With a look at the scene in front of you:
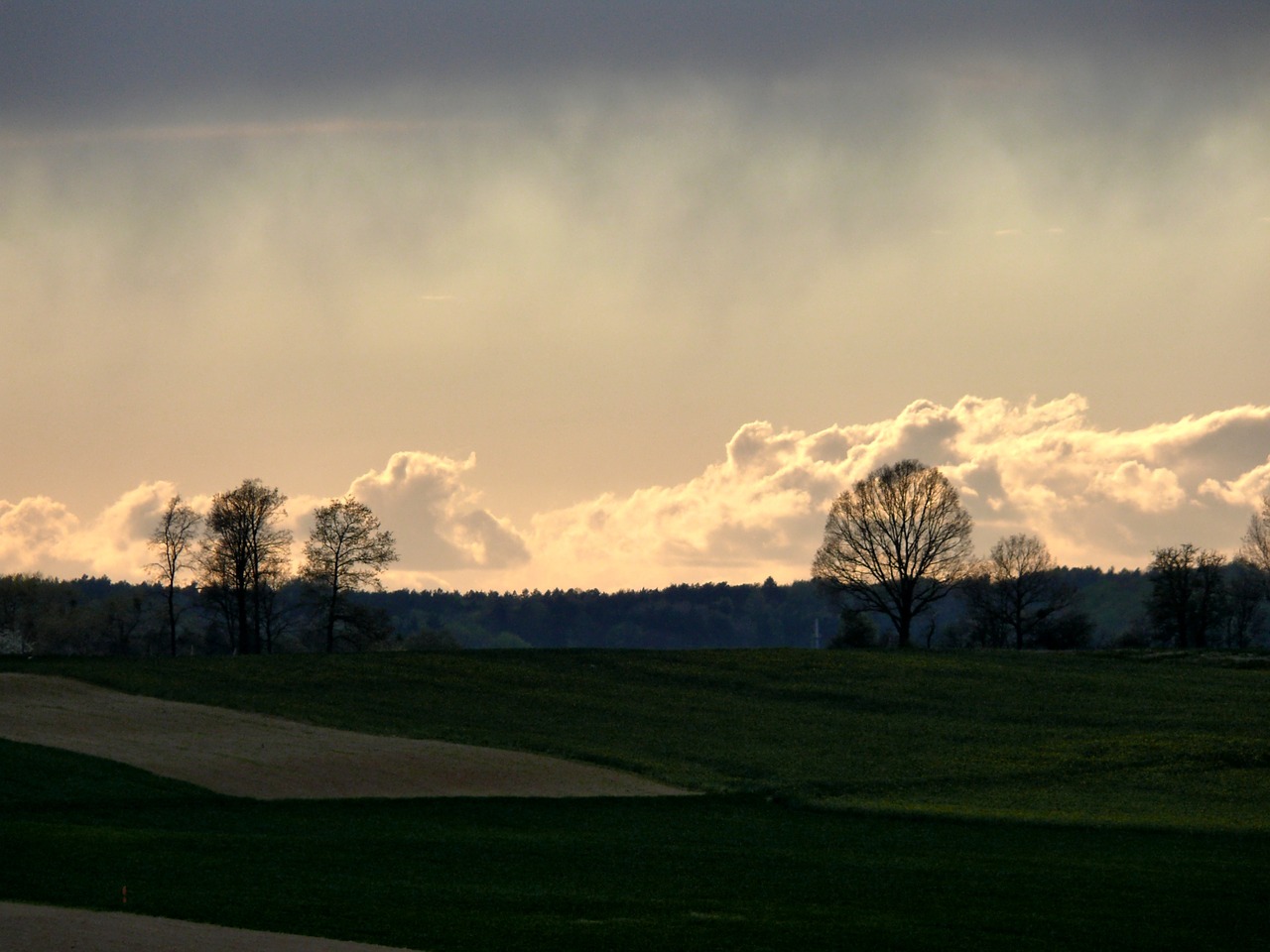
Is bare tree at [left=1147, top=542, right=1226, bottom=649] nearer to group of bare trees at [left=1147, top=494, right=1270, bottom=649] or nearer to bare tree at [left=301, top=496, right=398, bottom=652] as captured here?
group of bare trees at [left=1147, top=494, right=1270, bottom=649]

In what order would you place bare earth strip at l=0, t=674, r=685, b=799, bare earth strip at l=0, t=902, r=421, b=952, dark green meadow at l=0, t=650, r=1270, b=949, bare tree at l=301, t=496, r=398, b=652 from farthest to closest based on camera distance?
1. bare tree at l=301, t=496, r=398, b=652
2. bare earth strip at l=0, t=674, r=685, b=799
3. dark green meadow at l=0, t=650, r=1270, b=949
4. bare earth strip at l=0, t=902, r=421, b=952

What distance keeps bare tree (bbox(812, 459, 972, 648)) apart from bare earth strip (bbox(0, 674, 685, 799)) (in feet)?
200

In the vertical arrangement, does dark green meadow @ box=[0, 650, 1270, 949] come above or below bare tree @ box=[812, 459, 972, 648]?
below

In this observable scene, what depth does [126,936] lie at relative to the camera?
808 inches

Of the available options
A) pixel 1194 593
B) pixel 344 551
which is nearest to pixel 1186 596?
pixel 1194 593

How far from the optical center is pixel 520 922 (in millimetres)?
23359

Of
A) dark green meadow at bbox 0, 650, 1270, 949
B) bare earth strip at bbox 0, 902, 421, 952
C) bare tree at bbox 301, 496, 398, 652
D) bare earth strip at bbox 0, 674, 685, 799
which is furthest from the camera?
bare tree at bbox 301, 496, 398, 652

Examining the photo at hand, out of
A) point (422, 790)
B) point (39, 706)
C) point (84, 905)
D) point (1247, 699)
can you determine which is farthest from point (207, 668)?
point (1247, 699)

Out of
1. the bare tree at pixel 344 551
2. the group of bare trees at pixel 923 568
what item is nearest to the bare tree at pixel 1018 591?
the group of bare trees at pixel 923 568

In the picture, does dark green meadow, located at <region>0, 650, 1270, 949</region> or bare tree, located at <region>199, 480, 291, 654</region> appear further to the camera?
bare tree, located at <region>199, 480, 291, 654</region>

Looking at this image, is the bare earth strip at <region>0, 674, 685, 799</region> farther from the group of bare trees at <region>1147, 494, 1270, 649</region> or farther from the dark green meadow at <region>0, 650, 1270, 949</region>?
the group of bare trees at <region>1147, 494, 1270, 649</region>

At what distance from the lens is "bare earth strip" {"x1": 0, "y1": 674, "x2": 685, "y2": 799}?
45.8 meters

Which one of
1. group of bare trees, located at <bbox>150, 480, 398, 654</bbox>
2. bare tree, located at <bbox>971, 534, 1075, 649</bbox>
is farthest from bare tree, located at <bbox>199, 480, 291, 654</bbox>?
bare tree, located at <bbox>971, 534, 1075, 649</bbox>

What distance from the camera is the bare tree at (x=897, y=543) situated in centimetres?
11100
